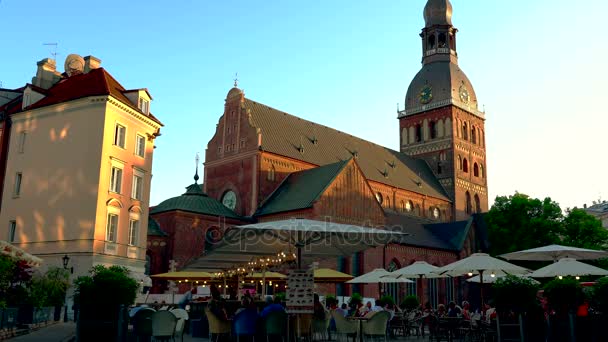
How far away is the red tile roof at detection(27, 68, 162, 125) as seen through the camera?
3428cm

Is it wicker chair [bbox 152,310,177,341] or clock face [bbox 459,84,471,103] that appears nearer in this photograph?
wicker chair [bbox 152,310,177,341]

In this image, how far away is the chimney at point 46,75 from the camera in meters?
40.1

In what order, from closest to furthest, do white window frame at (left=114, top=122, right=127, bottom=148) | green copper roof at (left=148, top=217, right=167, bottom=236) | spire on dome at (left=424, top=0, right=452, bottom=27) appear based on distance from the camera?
1. white window frame at (left=114, top=122, right=127, bottom=148)
2. green copper roof at (left=148, top=217, right=167, bottom=236)
3. spire on dome at (left=424, top=0, right=452, bottom=27)

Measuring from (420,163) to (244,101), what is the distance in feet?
93.5

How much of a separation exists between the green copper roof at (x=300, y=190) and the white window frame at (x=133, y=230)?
1212cm

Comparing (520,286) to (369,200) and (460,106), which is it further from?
(460,106)

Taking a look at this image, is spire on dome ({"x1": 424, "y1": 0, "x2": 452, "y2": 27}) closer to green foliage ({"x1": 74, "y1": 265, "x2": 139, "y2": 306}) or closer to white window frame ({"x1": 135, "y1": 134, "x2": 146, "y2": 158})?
white window frame ({"x1": 135, "y1": 134, "x2": 146, "y2": 158})

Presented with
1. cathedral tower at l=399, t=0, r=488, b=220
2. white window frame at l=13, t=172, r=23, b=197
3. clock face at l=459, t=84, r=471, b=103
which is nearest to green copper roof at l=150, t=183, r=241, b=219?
white window frame at l=13, t=172, r=23, b=197

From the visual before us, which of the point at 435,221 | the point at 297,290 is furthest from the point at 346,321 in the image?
the point at 435,221

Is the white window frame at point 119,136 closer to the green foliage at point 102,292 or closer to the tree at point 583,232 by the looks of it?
the green foliage at point 102,292

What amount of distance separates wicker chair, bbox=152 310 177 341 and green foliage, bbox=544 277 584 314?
9676 millimetres

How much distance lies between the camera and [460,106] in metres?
71.0

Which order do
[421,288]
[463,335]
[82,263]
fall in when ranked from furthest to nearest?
[421,288] → [82,263] → [463,335]

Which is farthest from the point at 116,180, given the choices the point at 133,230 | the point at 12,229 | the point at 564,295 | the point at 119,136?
the point at 564,295
